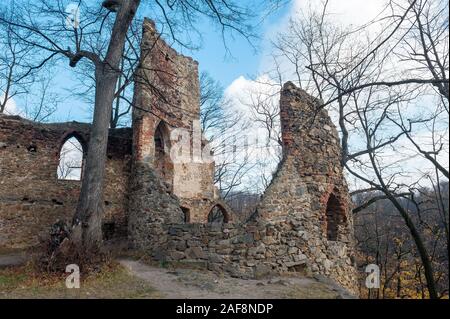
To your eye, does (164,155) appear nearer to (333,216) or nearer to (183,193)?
(183,193)

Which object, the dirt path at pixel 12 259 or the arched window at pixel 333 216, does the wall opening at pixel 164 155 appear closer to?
the dirt path at pixel 12 259

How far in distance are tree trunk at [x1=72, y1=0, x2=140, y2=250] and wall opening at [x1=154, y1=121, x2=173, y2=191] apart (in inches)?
181

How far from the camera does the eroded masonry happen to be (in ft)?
26.4

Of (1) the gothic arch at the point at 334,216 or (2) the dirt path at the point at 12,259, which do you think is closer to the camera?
(2) the dirt path at the point at 12,259

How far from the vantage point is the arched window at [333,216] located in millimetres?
8922

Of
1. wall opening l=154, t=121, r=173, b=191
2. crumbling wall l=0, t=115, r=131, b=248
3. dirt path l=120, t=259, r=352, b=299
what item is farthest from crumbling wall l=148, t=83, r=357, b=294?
wall opening l=154, t=121, r=173, b=191

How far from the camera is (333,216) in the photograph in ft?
29.6

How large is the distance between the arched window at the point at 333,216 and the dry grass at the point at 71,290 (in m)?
4.94

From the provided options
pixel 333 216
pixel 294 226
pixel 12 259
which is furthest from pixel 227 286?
pixel 12 259

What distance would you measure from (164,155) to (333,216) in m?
7.16

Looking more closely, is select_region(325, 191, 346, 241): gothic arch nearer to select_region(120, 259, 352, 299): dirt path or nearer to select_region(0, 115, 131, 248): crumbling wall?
select_region(120, 259, 352, 299): dirt path

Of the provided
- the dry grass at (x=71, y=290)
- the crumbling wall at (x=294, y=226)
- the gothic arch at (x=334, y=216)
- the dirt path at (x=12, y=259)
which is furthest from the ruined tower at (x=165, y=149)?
the gothic arch at (x=334, y=216)
